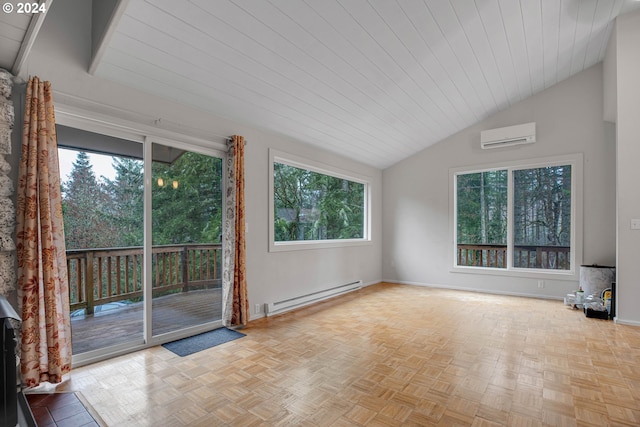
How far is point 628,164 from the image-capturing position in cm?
365

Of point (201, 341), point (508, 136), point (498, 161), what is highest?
point (508, 136)

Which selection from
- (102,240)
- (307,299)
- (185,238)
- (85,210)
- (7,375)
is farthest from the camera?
(307,299)

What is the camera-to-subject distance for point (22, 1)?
1.52m

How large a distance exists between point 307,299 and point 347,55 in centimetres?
307

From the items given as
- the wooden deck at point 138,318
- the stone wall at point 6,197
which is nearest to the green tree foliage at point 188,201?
the wooden deck at point 138,318

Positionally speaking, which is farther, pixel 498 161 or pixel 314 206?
pixel 498 161

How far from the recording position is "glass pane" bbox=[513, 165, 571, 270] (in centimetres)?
479

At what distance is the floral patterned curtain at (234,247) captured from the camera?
3400mm

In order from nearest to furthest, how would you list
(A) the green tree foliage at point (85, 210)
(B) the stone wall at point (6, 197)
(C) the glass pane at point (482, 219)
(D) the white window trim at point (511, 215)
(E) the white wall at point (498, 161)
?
(B) the stone wall at point (6, 197)
(A) the green tree foliage at point (85, 210)
(E) the white wall at point (498, 161)
(D) the white window trim at point (511, 215)
(C) the glass pane at point (482, 219)

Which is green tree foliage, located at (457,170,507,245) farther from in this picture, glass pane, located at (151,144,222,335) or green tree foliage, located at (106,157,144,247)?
green tree foliage, located at (106,157,144,247)

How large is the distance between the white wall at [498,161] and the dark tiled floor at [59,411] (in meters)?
5.19

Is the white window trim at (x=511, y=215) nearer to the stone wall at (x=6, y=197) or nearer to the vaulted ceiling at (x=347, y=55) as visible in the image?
the vaulted ceiling at (x=347, y=55)

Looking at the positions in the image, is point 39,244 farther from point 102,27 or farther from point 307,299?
point 307,299

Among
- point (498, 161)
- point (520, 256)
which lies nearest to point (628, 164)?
point (498, 161)
